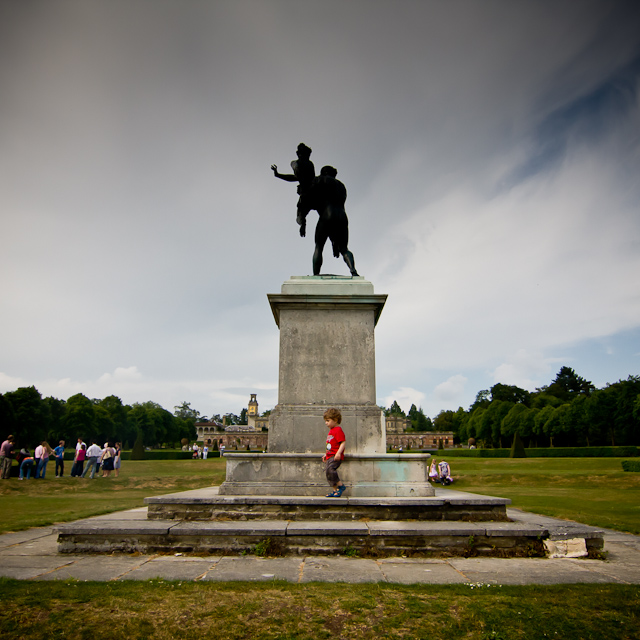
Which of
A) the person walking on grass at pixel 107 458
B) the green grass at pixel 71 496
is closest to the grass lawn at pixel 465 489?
the green grass at pixel 71 496

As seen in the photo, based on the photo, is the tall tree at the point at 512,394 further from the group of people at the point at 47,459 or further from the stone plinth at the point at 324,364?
the stone plinth at the point at 324,364

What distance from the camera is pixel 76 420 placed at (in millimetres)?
68625

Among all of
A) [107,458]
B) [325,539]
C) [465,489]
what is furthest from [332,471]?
[107,458]

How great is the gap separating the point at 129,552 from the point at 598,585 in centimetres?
526

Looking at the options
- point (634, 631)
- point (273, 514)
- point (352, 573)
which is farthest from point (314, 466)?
point (634, 631)

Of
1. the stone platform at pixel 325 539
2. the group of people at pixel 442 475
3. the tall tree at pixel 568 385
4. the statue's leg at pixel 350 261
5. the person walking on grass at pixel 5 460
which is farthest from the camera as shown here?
the tall tree at pixel 568 385

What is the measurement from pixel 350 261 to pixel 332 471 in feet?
14.8

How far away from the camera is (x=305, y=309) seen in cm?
895

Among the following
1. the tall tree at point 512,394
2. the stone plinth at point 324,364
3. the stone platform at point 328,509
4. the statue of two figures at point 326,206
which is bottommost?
the stone platform at point 328,509

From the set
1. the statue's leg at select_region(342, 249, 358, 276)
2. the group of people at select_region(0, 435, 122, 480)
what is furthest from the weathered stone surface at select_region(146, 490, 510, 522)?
the group of people at select_region(0, 435, 122, 480)

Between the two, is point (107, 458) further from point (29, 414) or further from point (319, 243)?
point (29, 414)

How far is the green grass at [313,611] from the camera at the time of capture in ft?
11.2

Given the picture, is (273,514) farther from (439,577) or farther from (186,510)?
(439,577)

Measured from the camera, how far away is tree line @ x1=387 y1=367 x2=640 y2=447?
209 feet
